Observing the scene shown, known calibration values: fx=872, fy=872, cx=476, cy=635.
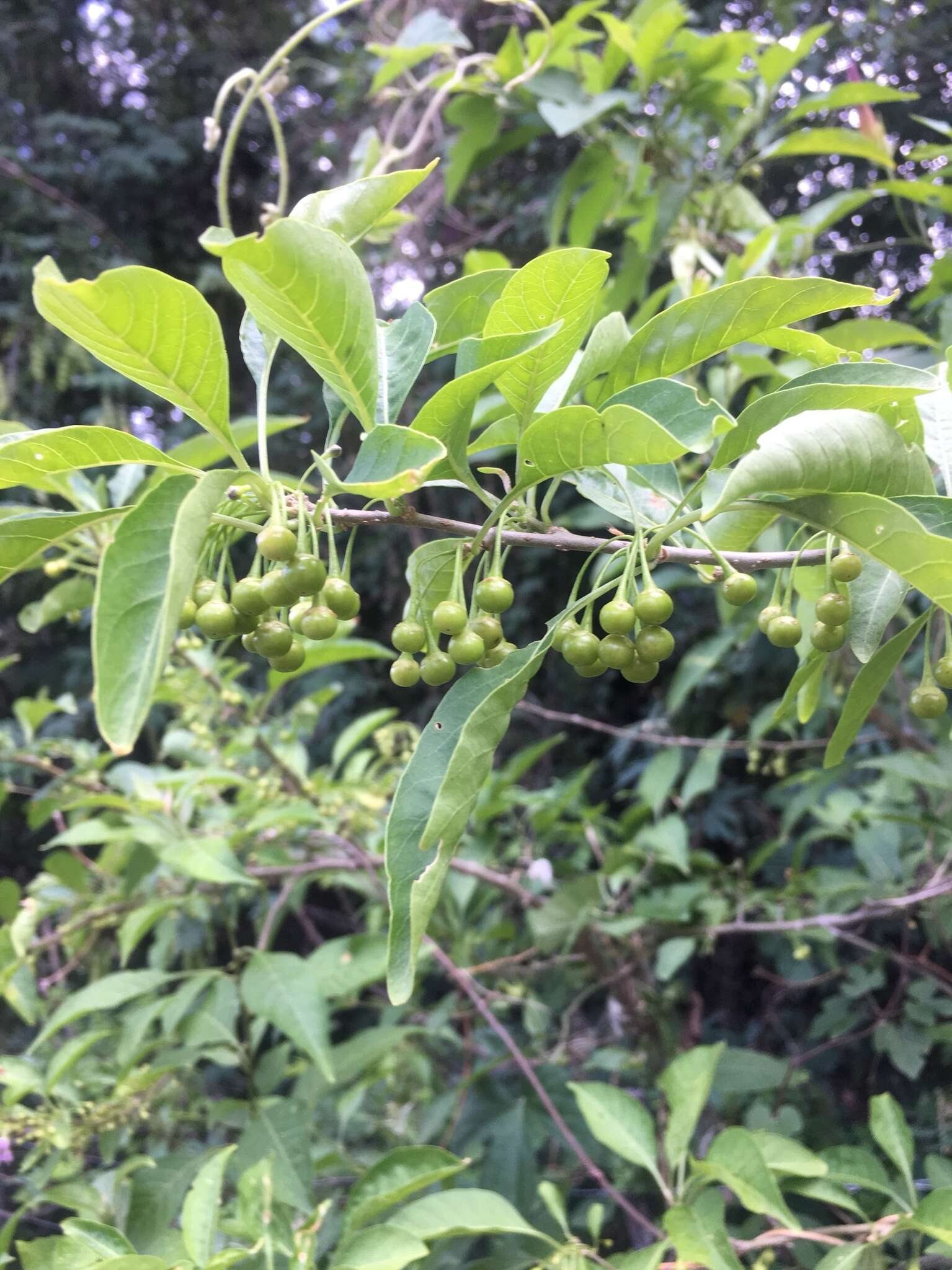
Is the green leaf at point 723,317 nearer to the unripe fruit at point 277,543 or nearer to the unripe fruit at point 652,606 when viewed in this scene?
the unripe fruit at point 652,606

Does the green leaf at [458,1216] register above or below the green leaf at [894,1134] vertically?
Answer: above

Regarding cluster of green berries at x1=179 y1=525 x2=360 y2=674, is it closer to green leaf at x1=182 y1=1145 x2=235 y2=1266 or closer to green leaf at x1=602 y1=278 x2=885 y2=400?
green leaf at x1=602 y1=278 x2=885 y2=400

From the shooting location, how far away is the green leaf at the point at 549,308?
64 cm

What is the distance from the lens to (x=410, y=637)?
2.38 feet

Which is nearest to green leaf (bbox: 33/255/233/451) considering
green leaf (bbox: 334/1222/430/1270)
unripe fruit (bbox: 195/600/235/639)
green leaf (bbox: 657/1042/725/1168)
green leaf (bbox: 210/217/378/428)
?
green leaf (bbox: 210/217/378/428)

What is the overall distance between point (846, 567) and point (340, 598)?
0.39 m

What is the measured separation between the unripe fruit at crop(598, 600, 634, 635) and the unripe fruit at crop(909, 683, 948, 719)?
292 millimetres

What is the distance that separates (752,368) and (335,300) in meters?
1.25

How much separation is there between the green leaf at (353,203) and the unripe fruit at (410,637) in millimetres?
315

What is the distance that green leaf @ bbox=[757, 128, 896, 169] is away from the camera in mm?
1835

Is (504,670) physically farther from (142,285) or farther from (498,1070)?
(498,1070)

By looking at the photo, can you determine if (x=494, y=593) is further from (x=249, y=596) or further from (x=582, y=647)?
(x=249, y=596)

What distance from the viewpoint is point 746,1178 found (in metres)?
1.08

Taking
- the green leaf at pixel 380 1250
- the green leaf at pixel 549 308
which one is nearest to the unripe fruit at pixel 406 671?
the green leaf at pixel 549 308
